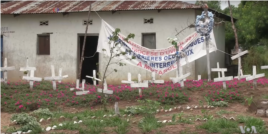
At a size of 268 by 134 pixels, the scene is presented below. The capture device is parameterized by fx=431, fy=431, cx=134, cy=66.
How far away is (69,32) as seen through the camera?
60.8 feet

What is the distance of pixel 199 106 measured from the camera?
35.3ft

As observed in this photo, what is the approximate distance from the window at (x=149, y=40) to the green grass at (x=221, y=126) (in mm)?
9971

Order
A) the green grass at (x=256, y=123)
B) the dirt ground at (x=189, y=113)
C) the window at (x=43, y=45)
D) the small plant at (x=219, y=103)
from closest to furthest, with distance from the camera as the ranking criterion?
1. the green grass at (x=256, y=123)
2. the dirt ground at (x=189, y=113)
3. the small plant at (x=219, y=103)
4. the window at (x=43, y=45)

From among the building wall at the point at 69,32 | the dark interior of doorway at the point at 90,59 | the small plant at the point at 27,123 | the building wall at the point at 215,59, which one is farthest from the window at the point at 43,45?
the small plant at the point at 27,123

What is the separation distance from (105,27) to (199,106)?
592 cm

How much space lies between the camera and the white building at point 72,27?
17.4 meters

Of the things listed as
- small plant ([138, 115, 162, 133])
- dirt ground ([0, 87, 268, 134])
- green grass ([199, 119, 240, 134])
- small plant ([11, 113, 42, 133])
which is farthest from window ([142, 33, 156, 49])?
green grass ([199, 119, 240, 134])

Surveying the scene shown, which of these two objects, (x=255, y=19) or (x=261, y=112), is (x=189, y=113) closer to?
(x=261, y=112)

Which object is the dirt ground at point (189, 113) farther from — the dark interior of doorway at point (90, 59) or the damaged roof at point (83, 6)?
the dark interior of doorway at point (90, 59)

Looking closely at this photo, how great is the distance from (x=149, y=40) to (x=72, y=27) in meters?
3.37

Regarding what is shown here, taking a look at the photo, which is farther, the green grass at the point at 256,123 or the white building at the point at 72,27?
the white building at the point at 72,27

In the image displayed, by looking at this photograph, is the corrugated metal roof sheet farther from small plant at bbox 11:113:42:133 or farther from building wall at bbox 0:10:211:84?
small plant at bbox 11:113:42:133

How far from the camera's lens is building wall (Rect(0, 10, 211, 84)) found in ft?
57.5

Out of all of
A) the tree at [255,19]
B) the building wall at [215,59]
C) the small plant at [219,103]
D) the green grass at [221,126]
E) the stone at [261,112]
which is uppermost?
the tree at [255,19]
